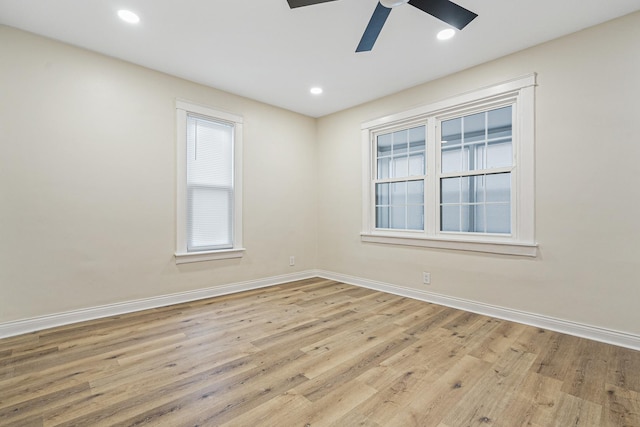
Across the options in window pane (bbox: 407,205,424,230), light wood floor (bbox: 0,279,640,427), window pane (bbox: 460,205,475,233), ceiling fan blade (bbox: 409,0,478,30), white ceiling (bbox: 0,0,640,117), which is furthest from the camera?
window pane (bbox: 407,205,424,230)

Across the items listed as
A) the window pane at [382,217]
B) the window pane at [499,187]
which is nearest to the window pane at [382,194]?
the window pane at [382,217]

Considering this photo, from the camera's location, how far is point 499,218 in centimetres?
332

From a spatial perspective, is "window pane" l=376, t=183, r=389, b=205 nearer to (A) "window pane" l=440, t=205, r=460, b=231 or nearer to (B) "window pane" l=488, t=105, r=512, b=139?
(A) "window pane" l=440, t=205, r=460, b=231

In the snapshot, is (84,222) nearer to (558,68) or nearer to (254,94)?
(254,94)

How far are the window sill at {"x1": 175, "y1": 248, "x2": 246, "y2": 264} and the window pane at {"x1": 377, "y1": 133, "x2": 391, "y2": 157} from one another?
244 centimetres

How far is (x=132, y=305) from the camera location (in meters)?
3.36

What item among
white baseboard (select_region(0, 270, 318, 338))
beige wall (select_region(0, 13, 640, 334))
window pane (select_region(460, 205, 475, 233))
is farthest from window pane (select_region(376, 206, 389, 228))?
white baseboard (select_region(0, 270, 318, 338))

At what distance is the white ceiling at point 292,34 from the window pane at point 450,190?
4.20 feet

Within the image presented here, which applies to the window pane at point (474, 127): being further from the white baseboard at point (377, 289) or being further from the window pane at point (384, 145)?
the white baseboard at point (377, 289)

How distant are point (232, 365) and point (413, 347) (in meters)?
1.43

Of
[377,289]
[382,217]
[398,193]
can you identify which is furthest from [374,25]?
[377,289]

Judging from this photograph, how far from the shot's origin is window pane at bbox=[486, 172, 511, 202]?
3.25 meters

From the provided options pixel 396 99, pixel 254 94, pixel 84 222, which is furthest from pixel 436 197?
pixel 84 222

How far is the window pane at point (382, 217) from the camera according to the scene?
4425 millimetres
